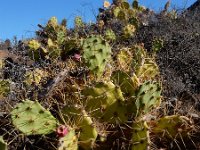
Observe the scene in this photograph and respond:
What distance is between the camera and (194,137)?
3129 millimetres

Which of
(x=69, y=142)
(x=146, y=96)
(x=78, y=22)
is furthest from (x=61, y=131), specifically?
(x=78, y=22)

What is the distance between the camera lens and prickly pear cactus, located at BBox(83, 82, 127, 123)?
10.1 feet

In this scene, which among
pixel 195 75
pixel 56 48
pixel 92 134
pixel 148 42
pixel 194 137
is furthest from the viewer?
pixel 148 42

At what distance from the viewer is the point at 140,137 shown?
9.39 ft

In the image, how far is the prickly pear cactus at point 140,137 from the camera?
282cm

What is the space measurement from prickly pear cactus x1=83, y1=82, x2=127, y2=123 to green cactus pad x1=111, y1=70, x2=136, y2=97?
20 cm

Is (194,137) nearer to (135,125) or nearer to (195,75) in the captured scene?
(135,125)

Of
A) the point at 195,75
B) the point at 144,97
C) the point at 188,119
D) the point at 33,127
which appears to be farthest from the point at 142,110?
the point at 195,75

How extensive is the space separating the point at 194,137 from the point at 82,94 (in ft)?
2.71

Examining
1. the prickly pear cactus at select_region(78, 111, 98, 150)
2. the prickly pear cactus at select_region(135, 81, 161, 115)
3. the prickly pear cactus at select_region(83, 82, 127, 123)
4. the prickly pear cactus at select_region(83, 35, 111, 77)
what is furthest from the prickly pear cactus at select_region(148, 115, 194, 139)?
the prickly pear cactus at select_region(83, 35, 111, 77)

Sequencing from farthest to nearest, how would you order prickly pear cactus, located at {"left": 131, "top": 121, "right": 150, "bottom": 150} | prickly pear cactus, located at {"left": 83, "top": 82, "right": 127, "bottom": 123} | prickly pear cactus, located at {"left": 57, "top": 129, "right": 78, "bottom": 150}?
prickly pear cactus, located at {"left": 83, "top": 82, "right": 127, "bottom": 123}, prickly pear cactus, located at {"left": 131, "top": 121, "right": 150, "bottom": 150}, prickly pear cactus, located at {"left": 57, "top": 129, "right": 78, "bottom": 150}

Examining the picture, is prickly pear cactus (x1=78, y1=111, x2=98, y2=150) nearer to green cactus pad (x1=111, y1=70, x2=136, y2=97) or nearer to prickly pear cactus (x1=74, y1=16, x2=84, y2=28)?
green cactus pad (x1=111, y1=70, x2=136, y2=97)

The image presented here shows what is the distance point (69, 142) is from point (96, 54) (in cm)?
123

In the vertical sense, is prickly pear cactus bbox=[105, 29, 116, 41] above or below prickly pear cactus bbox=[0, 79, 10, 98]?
above
